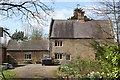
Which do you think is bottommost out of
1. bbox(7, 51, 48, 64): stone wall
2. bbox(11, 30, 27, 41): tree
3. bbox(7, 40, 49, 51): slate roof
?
bbox(7, 51, 48, 64): stone wall

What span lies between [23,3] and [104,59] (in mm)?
2968

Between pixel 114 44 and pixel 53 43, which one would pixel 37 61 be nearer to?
pixel 53 43

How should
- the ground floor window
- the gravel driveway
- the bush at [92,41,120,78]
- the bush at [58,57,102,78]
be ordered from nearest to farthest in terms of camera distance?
the bush at [92,41,120,78]
the bush at [58,57,102,78]
the gravel driveway
the ground floor window

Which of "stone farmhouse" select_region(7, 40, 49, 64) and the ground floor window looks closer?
the ground floor window

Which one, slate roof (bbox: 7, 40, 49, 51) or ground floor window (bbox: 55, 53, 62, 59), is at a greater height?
slate roof (bbox: 7, 40, 49, 51)

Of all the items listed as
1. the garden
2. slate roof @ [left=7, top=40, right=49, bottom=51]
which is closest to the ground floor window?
slate roof @ [left=7, top=40, right=49, bottom=51]

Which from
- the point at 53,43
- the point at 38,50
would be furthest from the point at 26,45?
the point at 53,43

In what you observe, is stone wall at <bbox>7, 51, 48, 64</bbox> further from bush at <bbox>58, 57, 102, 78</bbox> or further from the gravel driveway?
bush at <bbox>58, 57, 102, 78</bbox>

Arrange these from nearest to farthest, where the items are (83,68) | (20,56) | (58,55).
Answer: (83,68) < (58,55) < (20,56)

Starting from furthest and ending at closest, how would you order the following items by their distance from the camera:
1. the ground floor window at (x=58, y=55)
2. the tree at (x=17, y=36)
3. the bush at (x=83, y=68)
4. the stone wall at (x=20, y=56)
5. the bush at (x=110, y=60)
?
the stone wall at (x=20, y=56) < the ground floor window at (x=58, y=55) < the bush at (x=83, y=68) < the tree at (x=17, y=36) < the bush at (x=110, y=60)

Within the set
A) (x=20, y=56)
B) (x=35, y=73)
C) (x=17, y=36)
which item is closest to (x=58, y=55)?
(x=20, y=56)

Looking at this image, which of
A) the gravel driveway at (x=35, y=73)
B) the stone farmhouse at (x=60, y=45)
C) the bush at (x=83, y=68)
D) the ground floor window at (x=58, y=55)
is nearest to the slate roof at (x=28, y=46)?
the stone farmhouse at (x=60, y=45)

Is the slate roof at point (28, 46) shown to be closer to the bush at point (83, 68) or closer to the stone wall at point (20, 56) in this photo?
the stone wall at point (20, 56)

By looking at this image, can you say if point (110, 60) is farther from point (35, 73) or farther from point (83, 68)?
point (35, 73)
